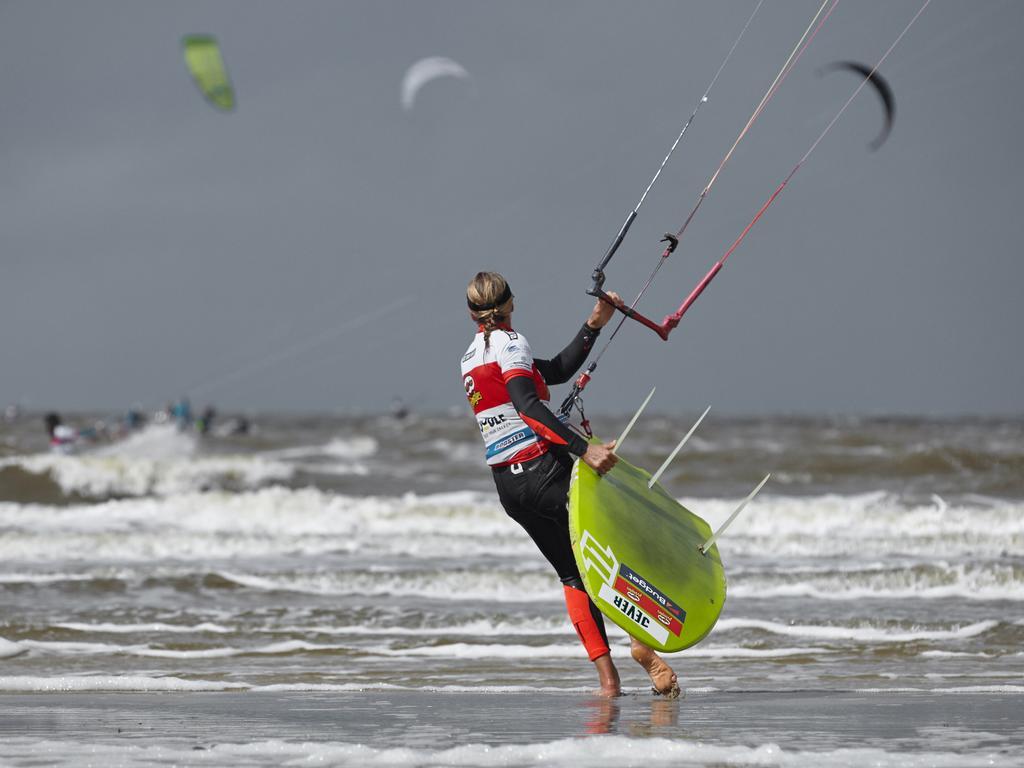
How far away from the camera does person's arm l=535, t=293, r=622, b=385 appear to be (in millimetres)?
4734

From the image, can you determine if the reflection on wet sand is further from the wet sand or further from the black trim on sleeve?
the black trim on sleeve

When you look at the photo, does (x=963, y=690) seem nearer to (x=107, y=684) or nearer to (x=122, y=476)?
(x=107, y=684)

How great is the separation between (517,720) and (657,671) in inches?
28.8

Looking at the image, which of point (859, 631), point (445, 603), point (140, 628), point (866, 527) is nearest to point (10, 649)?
point (140, 628)

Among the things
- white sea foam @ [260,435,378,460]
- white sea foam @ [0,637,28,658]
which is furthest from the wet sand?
white sea foam @ [260,435,378,460]

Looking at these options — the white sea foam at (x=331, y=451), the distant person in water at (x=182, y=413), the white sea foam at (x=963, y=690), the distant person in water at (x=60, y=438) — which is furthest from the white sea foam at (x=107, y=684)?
the distant person in water at (x=182, y=413)

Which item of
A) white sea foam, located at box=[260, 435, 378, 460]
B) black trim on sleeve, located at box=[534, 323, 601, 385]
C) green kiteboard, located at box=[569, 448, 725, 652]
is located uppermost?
white sea foam, located at box=[260, 435, 378, 460]

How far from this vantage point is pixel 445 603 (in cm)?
856

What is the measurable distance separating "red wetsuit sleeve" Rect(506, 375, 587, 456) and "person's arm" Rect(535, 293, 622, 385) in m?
0.29

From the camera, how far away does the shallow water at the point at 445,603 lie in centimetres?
589

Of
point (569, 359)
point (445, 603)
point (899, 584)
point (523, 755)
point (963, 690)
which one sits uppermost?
point (445, 603)

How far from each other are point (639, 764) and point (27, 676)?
3.60 meters

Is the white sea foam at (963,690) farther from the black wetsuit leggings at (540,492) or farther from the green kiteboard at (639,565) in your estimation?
the black wetsuit leggings at (540,492)

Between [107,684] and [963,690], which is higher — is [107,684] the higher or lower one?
the higher one
